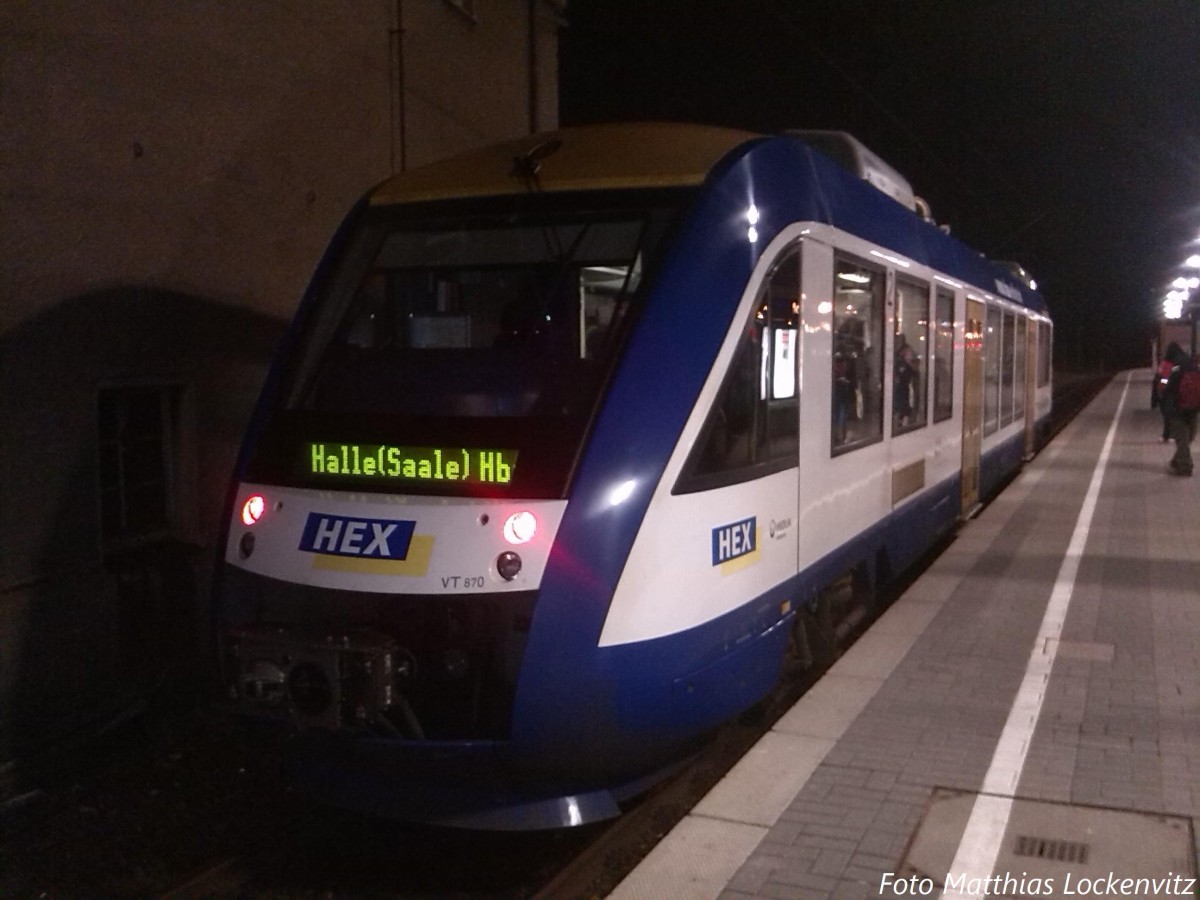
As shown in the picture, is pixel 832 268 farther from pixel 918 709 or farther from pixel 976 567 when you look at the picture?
pixel 976 567

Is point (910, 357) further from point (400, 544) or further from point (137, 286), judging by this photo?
point (137, 286)

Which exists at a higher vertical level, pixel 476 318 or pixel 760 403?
pixel 476 318

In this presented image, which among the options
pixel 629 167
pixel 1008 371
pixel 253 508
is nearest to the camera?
pixel 253 508

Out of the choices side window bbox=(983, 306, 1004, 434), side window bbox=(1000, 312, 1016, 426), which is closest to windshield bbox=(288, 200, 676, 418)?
side window bbox=(983, 306, 1004, 434)

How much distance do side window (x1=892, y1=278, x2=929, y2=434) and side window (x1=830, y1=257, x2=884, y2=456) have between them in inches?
18.8

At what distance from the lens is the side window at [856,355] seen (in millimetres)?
6172

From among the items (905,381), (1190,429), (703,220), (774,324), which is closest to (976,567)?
(905,381)

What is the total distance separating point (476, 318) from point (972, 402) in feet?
23.5

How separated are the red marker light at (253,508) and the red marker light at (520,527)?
1161mm

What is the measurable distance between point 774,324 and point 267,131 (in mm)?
4406

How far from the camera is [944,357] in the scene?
9.23 m

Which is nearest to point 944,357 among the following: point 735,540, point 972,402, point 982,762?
point 972,402

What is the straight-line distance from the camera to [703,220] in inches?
184

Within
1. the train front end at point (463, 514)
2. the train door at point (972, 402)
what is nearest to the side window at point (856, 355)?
the train front end at point (463, 514)
